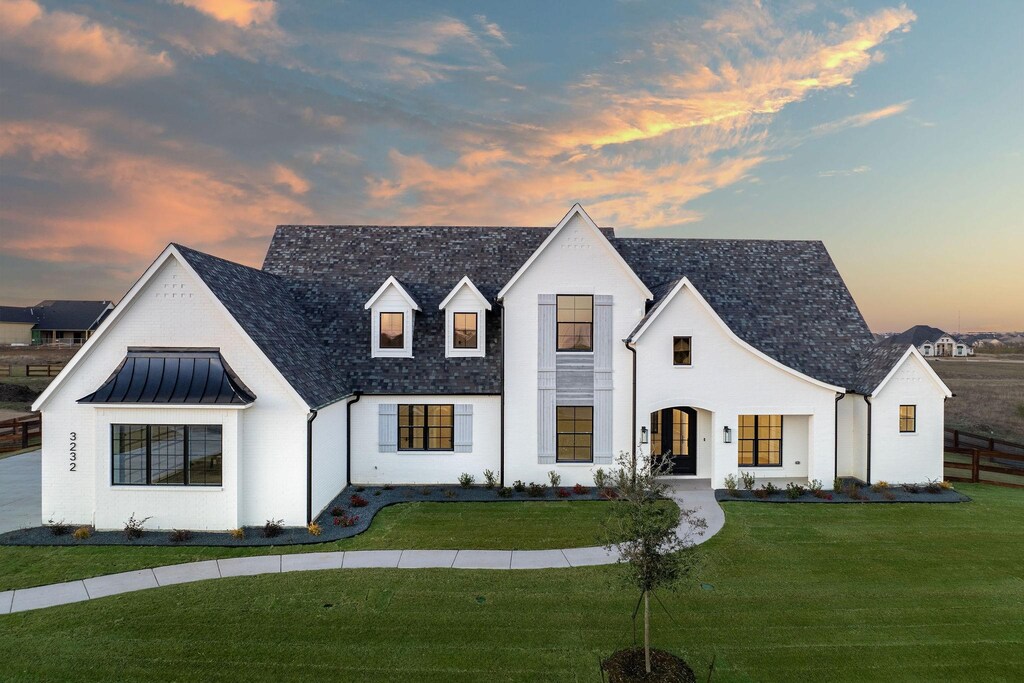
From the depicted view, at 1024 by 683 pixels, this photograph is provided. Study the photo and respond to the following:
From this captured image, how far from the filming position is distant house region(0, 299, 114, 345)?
89.4 meters

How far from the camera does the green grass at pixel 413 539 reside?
456 inches

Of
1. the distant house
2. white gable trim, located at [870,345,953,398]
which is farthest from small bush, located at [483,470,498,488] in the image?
the distant house

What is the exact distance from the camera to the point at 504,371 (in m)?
18.0

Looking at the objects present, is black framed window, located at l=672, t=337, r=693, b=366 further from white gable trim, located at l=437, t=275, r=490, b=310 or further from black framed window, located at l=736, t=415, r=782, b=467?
white gable trim, located at l=437, t=275, r=490, b=310

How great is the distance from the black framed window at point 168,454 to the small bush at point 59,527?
1.67 m

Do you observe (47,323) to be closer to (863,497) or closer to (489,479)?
(489,479)

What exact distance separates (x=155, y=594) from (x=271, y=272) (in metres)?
13.6

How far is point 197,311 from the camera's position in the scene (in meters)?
14.0

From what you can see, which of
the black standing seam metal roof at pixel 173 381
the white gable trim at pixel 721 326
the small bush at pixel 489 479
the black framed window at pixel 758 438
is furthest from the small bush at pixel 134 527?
the black framed window at pixel 758 438

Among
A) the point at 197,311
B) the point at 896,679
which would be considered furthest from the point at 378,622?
the point at 197,311

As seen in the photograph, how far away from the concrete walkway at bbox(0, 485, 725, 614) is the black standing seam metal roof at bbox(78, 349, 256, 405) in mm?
4091

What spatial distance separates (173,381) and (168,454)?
1.98 m

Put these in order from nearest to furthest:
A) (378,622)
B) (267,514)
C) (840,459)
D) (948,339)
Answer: (378,622) < (267,514) < (840,459) < (948,339)

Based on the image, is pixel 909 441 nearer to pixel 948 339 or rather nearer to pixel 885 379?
pixel 885 379
